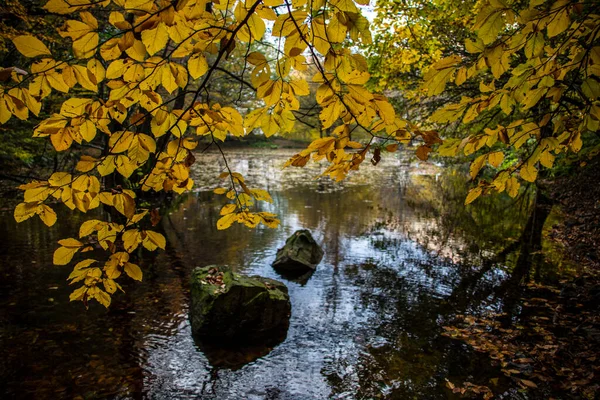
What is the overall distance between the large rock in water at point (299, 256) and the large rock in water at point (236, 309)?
198cm

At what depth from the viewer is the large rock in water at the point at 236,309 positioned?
520cm

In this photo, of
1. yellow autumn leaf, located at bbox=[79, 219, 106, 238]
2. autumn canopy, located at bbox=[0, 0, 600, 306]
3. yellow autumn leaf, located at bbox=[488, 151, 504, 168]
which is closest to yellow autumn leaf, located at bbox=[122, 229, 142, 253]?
autumn canopy, located at bbox=[0, 0, 600, 306]

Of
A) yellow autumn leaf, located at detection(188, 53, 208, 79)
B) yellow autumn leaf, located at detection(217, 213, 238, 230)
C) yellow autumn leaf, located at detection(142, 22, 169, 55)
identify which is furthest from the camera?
yellow autumn leaf, located at detection(217, 213, 238, 230)

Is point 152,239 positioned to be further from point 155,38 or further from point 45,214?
point 155,38

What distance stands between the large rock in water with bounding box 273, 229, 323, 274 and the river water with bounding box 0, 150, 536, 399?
0.26 metres

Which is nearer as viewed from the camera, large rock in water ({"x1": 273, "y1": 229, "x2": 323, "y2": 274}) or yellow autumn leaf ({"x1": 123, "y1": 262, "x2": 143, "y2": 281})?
A: yellow autumn leaf ({"x1": 123, "y1": 262, "x2": 143, "y2": 281})

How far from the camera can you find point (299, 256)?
7.94 meters

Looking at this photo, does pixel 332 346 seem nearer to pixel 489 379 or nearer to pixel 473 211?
pixel 489 379

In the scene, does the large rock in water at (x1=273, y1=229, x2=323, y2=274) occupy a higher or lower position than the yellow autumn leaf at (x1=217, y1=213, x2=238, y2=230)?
lower

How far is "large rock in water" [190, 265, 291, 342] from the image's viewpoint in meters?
5.20

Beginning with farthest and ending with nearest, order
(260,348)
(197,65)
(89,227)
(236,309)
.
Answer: (236,309), (260,348), (89,227), (197,65)

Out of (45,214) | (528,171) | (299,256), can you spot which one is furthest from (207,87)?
(299,256)

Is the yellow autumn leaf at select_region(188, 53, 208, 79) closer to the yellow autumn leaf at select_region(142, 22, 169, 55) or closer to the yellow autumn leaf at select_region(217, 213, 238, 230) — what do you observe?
the yellow autumn leaf at select_region(142, 22, 169, 55)

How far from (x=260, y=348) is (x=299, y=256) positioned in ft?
9.97
